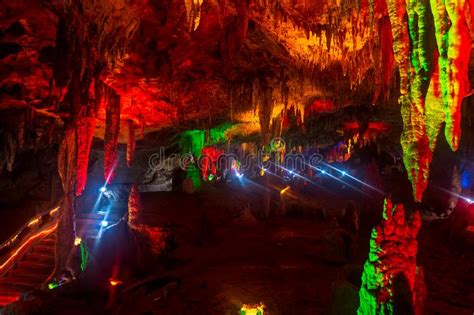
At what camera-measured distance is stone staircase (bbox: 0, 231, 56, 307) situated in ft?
32.1

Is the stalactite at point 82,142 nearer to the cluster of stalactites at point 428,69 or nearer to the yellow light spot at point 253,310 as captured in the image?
the yellow light spot at point 253,310

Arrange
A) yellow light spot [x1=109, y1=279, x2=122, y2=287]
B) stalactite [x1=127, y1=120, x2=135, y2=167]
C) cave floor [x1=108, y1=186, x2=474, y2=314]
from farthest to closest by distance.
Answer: stalactite [x1=127, y1=120, x2=135, y2=167]
yellow light spot [x1=109, y1=279, x2=122, y2=287]
cave floor [x1=108, y1=186, x2=474, y2=314]

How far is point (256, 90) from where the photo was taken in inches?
402


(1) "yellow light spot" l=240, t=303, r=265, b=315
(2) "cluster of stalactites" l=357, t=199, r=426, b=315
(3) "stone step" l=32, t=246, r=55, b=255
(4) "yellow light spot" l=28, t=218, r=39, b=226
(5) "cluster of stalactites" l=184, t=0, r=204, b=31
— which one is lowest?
(3) "stone step" l=32, t=246, r=55, b=255

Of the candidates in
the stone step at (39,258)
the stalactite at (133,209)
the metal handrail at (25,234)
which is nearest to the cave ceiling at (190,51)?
the stalactite at (133,209)

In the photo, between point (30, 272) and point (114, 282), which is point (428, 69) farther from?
point (30, 272)

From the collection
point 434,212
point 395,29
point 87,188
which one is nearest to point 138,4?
point 395,29

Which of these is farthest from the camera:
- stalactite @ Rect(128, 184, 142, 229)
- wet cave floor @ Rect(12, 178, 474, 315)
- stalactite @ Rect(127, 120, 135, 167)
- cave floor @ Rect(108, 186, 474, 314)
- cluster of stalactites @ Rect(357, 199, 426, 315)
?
stalactite @ Rect(127, 120, 135, 167)

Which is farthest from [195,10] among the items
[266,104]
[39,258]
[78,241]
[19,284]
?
[78,241]

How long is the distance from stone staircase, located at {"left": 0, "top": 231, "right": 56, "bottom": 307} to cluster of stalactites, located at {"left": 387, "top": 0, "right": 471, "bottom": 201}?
34.5ft

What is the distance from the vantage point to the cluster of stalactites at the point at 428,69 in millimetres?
3000

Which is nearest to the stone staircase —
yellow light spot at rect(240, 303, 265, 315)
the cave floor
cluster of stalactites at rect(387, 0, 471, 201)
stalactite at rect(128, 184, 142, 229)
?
stalactite at rect(128, 184, 142, 229)

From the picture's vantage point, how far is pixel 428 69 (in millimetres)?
3279

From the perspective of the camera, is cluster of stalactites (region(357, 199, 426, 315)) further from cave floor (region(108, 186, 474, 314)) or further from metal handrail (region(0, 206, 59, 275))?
metal handrail (region(0, 206, 59, 275))
